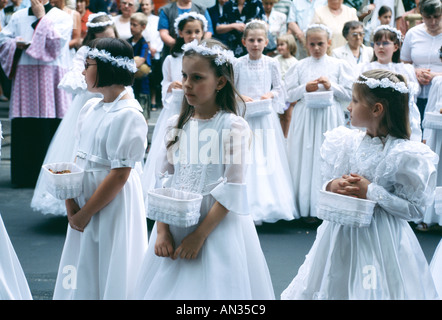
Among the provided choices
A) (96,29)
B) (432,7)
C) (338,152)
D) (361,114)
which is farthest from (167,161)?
(432,7)

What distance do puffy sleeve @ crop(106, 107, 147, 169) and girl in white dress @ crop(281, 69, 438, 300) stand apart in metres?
0.93

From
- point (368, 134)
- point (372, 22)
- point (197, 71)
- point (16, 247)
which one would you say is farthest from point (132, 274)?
point (372, 22)

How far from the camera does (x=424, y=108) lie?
6641mm

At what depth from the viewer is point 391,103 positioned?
3.12m

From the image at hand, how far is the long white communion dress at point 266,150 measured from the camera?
5.88 meters

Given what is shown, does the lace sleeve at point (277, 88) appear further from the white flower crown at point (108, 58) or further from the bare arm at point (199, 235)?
the bare arm at point (199, 235)

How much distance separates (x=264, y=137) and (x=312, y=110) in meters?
0.56

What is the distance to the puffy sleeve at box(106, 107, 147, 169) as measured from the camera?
3.22m

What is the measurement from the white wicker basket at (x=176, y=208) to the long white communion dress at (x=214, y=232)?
0.02 metres

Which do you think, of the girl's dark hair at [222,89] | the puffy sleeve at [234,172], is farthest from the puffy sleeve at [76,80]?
the puffy sleeve at [234,172]

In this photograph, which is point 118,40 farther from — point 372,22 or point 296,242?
point 372,22

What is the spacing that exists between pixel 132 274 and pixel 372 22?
6.41 metres

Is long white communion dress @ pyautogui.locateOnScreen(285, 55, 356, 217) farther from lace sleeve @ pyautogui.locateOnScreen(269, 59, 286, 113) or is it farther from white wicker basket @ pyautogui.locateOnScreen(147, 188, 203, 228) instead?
white wicker basket @ pyautogui.locateOnScreen(147, 188, 203, 228)

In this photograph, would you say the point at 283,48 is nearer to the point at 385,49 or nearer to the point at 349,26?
the point at 349,26
